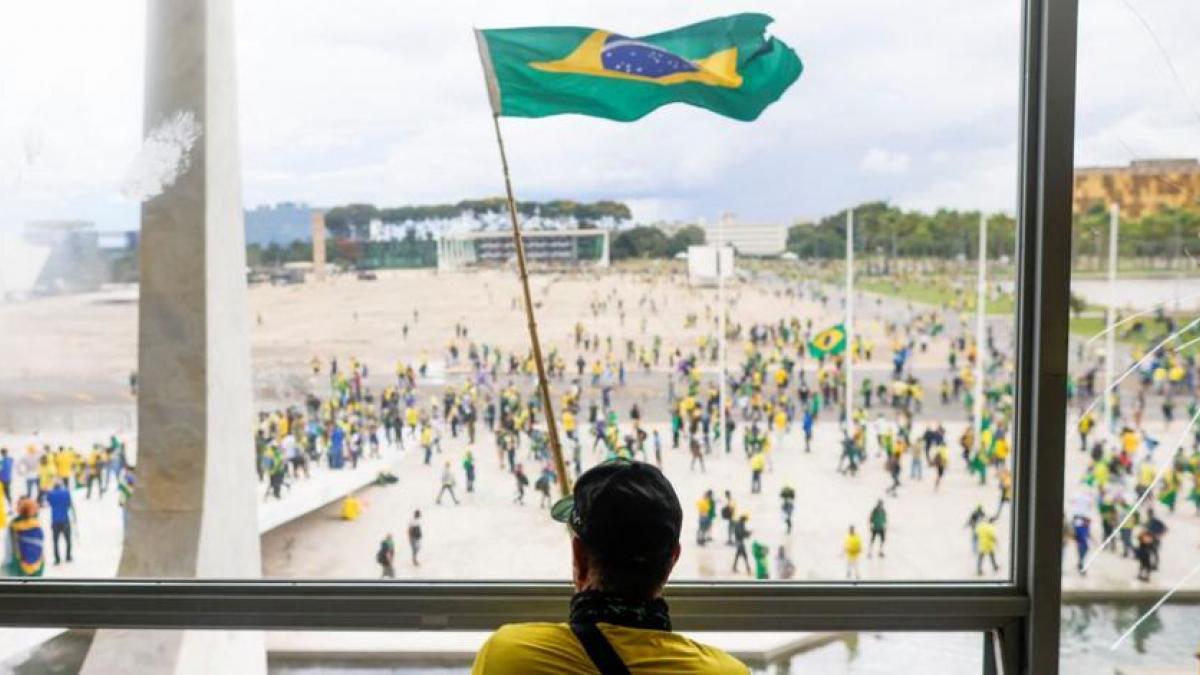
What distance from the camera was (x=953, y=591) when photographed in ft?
7.25

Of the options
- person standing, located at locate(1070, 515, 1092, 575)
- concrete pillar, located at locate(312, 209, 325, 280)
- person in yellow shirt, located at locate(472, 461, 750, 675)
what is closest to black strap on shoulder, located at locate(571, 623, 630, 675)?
person in yellow shirt, located at locate(472, 461, 750, 675)

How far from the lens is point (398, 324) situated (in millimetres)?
2367

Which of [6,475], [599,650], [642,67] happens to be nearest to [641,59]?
[642,67]

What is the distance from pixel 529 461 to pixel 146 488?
3.05 feet

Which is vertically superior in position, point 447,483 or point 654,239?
point 654,239

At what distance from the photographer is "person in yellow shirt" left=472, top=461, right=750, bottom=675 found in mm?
1108

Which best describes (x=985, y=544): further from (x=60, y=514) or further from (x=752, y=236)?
(x=60, y=514)

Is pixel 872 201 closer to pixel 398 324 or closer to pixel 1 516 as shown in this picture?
pixel 398 324

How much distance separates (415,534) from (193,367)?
67 cm

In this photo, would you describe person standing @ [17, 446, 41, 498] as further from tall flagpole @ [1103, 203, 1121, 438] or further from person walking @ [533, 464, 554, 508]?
tall flagpole @ [1103, 203, 1121, 438]

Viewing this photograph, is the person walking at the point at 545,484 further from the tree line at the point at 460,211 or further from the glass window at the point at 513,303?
the tree line at the point at 460,211

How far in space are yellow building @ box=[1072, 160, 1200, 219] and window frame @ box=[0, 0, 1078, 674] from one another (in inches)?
3.6

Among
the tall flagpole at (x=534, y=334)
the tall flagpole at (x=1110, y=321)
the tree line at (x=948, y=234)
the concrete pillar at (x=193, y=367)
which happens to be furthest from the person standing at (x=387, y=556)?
the tall flagpole at (x=1110, y=321)

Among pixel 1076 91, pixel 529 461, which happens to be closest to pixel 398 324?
pixel 529 461
